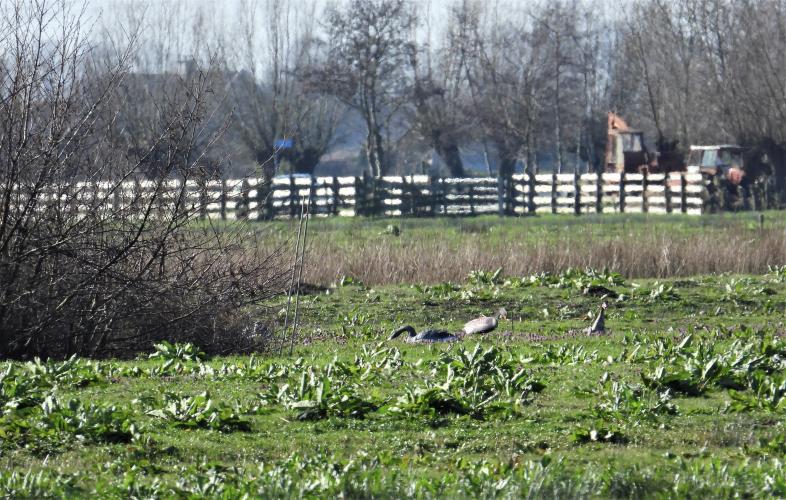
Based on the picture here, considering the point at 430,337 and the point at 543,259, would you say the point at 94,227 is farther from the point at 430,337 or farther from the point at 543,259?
the point at 543,259

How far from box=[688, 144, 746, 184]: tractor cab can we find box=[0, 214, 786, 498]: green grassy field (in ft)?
128

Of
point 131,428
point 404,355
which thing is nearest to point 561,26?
point 404,355

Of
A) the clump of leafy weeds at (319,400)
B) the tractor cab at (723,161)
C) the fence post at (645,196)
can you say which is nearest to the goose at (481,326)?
the clump of leafy weeds at (319,400)

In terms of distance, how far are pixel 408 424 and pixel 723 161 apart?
148 feet

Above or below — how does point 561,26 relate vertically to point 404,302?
above

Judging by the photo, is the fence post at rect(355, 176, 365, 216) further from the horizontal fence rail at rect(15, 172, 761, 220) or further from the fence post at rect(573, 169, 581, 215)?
the fence post at rect(573, 169, 581, 215)

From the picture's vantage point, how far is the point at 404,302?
52.3 feet

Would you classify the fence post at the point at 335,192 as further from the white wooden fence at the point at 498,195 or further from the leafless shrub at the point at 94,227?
the leafless shrub at the point at 94,227

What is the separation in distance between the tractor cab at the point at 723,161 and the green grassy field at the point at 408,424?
3897 cm

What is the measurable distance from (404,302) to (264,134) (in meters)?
43.3

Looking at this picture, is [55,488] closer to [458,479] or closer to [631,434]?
[458,479]

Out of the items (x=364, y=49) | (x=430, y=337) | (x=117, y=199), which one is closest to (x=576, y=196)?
(x=364, y=49)

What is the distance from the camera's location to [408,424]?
7.41 meters

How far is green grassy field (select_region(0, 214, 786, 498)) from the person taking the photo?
5.86m
